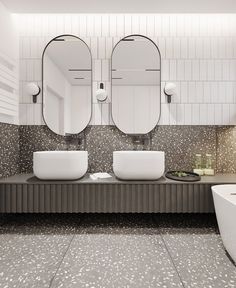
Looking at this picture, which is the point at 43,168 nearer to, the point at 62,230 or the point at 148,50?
the point at 62,230

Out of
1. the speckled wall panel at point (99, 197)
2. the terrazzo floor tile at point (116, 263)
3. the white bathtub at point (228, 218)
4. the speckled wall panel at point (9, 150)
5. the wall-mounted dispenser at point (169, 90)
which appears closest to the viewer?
the terrazzo floor tile at point (116, 263)

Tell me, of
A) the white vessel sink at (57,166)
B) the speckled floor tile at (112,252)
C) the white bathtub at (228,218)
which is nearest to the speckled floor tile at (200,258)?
the speckled floor tile at (112,252)

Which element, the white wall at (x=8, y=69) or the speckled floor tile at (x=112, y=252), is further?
the white wall at (x=8, y=69)

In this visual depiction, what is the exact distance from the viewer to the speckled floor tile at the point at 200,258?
4.26ft

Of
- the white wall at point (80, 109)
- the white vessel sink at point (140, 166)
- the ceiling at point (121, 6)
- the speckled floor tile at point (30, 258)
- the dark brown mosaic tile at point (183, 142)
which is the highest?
the ceiling at point (121, 6)

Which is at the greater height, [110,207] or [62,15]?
[62,15]

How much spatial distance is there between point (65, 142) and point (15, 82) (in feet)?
2.55

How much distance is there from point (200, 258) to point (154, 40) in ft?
6.75

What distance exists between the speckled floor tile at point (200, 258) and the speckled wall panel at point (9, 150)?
153 centimetres

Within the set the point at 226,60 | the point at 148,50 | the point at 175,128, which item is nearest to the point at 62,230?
the point at 175,128

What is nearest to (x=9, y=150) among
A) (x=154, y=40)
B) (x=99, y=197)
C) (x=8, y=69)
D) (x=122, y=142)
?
(x=8, y=69)

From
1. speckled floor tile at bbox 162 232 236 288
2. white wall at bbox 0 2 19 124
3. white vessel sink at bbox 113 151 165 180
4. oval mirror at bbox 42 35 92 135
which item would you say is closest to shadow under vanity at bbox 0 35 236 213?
oval mirror at bbox 42 35 92 135

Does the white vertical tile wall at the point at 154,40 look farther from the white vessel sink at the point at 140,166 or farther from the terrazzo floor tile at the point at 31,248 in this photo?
the terrazzo floor tile at the point at 31,248

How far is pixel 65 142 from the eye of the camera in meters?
2.43
